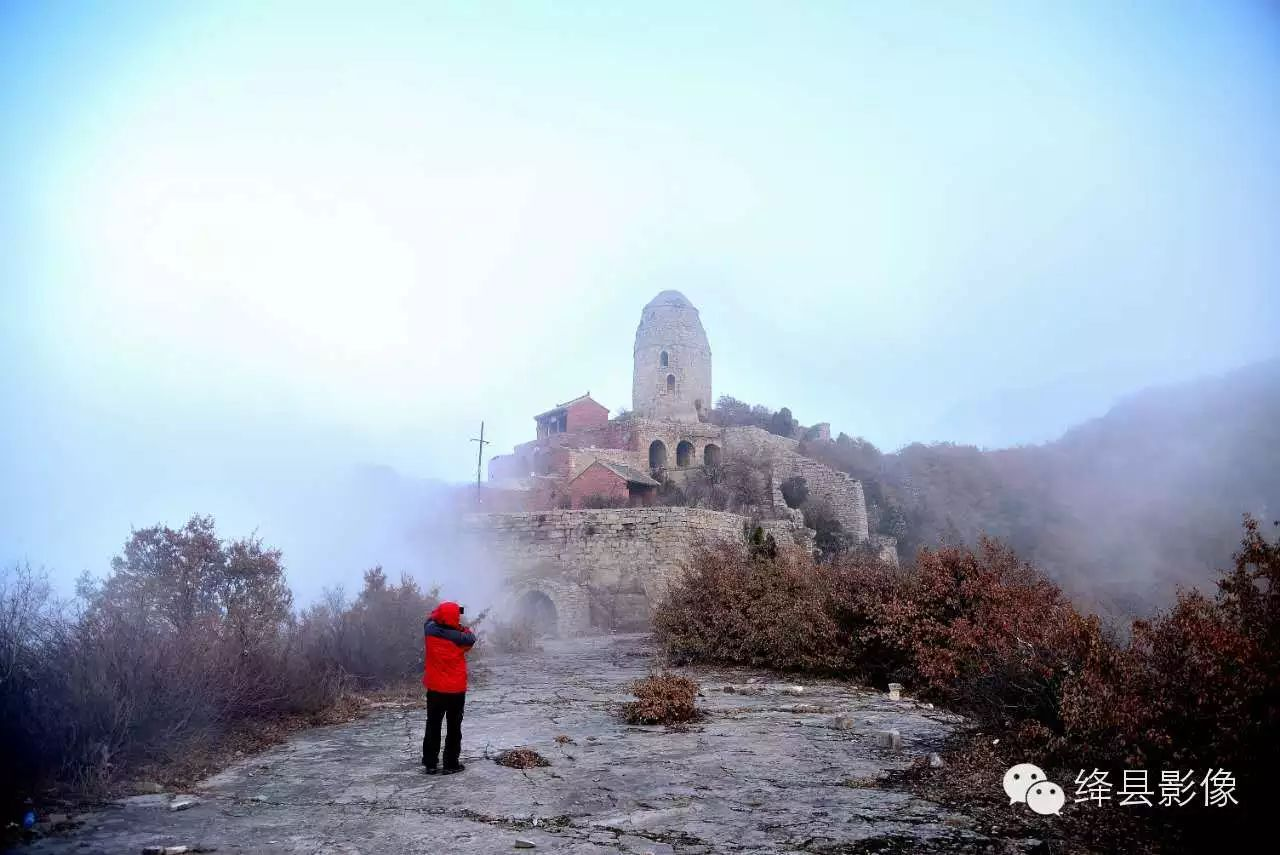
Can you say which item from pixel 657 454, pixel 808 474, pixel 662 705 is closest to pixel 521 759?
pixel 662 705

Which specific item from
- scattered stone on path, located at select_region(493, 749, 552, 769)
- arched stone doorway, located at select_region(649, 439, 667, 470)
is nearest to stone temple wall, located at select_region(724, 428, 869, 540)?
arched stone doorway, located at select_region(649, 439, 667, 470)

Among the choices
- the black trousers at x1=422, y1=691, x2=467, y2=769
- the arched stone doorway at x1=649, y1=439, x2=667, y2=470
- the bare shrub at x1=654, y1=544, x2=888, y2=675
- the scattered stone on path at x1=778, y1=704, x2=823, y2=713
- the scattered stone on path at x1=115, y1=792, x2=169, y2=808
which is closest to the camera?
the scattered stone on path at x1=115, y1=792, x2=169, y2=808

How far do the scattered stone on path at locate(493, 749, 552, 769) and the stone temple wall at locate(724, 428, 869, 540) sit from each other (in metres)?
29.1

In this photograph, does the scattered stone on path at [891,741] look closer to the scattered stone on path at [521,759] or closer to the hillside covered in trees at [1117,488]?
the scattered stone on path at [521,759]

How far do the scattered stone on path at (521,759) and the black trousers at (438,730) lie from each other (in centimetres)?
38

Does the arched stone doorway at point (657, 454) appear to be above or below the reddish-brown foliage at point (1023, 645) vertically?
above

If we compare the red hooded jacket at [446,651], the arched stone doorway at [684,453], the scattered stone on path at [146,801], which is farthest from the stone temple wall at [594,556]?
the scattered stone on path at [146,801]

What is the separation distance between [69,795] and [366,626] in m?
5.22

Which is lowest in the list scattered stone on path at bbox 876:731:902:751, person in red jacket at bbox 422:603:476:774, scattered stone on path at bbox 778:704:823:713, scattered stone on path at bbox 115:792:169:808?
scattered stone on path at bbox 115:792:169:808

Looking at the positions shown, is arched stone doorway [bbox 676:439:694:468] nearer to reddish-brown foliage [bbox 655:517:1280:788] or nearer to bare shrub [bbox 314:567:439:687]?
reddish-brown foliage [bbox 655:517:1280:788]

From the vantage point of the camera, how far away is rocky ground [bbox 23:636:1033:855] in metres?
3.78

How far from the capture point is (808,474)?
37.8 metres

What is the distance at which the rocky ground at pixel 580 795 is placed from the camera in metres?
3.78

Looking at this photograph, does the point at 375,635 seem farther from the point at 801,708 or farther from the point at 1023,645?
the point at 1023,645
